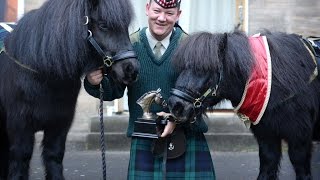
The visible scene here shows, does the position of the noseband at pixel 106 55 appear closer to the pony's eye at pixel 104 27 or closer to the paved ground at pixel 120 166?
the pony's eye at pixel 104 27

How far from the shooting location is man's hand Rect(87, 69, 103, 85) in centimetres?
414

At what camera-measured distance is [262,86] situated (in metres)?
4.40

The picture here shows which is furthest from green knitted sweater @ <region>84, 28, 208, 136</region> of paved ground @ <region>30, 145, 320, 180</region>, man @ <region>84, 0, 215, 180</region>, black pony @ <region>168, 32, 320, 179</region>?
paved ground @ <region>30, 145, 320, 180</region>

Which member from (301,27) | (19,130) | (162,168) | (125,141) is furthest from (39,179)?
(301,27)

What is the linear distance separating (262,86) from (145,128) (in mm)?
897

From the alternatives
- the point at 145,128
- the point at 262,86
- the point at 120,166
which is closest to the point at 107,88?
the point at 145,128

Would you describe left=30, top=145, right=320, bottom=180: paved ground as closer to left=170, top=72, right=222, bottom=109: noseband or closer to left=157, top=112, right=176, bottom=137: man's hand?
left=170, top=72, right=222, bottom=109: noseband

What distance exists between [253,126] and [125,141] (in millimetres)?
4152

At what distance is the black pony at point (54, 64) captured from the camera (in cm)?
411

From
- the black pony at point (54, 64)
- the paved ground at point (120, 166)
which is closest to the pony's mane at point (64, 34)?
the black pony at point (54, 64)

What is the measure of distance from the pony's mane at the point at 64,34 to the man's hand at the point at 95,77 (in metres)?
0.10

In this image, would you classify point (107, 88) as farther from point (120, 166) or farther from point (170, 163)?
point (120, 166)

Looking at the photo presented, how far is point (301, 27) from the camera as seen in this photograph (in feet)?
28.9

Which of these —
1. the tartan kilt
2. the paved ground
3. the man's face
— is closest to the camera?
the man's face
